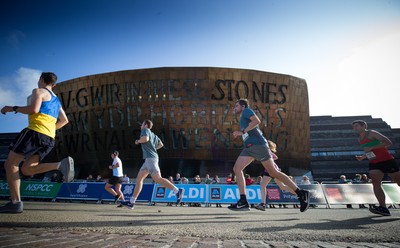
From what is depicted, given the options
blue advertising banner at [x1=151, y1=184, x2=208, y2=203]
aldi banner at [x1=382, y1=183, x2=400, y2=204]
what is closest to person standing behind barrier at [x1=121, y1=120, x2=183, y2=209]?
blue advertising banner at [x1=151, y1=184, x2=208, y2=203]

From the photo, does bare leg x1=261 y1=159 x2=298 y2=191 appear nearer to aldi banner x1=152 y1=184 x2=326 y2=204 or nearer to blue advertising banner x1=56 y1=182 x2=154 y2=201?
aldi banner x1=152 y1=184 x2=326 y2=204

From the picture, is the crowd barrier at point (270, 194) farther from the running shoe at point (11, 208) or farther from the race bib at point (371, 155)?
the running shoe at point (11, 208)

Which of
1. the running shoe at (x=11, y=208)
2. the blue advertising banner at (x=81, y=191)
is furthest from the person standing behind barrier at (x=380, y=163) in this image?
the blue advertising banner at (x=81, y=191)

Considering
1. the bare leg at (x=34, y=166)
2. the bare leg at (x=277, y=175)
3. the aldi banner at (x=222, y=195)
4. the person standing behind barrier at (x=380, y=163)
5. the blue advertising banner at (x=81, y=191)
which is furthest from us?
the blue advertising banner at (x=81, y=191)

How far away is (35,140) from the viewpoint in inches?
157

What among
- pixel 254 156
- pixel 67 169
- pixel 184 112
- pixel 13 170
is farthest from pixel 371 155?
pixel 184 112

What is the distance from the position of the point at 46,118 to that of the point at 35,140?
36cm

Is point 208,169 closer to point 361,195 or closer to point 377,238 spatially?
point 361,195

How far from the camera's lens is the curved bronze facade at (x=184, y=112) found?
87.6 feet

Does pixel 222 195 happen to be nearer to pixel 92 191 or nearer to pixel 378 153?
pixel 92 191

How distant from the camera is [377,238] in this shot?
2713 millimetres

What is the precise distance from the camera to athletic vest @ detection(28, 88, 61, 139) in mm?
4012

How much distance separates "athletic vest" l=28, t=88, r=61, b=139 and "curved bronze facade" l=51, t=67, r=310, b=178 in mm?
22339

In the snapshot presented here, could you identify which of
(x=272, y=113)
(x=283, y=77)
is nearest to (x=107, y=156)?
(x=272, y=113)
